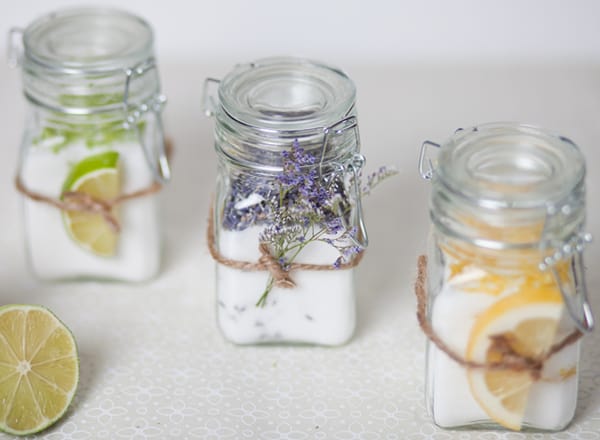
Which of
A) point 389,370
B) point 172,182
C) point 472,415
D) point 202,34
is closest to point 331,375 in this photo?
point 389,370

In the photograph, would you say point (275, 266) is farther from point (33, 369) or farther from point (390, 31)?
point (390, 31)

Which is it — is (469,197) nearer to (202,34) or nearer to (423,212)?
(423,212)

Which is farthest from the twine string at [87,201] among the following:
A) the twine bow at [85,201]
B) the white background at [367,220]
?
the white background at [367,220]

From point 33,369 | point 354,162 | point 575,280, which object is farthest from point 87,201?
point 575,280

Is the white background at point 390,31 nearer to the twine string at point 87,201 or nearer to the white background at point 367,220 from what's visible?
the white background at point 367,220

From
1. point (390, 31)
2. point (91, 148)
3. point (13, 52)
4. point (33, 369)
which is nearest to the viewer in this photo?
point (33, 369)

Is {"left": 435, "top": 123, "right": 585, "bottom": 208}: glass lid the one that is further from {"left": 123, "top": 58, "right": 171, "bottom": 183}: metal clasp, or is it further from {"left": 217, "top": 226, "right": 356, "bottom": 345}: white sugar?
{"left": 123, "top": 58, "right": 171, "bottom": 183}: metal clasp

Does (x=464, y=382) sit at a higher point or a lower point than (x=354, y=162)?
lower

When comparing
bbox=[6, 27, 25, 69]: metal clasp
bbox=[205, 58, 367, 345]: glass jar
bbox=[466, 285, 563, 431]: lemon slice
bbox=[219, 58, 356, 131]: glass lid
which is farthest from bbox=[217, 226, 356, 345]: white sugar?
bbox=[6, 27, 25, 69]: metal clasp
